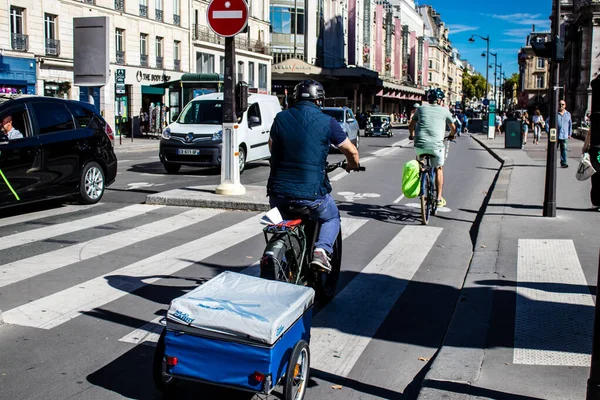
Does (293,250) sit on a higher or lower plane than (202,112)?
lower

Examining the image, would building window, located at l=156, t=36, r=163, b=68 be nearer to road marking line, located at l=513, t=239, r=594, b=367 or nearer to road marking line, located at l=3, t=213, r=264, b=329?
road marking line, located at l=3, t=213, r=264, b=329

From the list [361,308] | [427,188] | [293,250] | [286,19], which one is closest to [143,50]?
[286,19]

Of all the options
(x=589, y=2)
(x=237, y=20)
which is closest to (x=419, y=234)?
(x=237, y=20)

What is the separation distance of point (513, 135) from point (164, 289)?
26.0m

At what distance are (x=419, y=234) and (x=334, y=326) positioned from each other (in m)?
4.21

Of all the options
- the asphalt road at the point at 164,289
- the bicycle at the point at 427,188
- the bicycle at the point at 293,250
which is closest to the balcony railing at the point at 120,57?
the asphalt road at the point at 164,289

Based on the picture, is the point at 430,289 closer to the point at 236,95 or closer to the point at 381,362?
the point at 381,362

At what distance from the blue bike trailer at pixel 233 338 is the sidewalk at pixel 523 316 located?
953mm

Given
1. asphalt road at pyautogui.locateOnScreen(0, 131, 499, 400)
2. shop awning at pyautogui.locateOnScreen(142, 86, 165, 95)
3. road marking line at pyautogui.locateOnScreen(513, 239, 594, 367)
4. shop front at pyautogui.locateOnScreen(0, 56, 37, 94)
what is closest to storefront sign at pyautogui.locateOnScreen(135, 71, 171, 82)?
shop awning at pyautogui.locateOnScreen(142, 86, 165, 95)

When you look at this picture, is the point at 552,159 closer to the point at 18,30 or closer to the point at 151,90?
the point at 18,30

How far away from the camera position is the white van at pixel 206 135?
16031 mm

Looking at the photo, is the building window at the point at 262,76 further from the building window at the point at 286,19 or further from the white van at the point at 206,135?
the white van at the point at 206,135

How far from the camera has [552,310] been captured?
567cm

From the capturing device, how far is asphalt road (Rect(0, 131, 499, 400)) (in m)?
4.39
